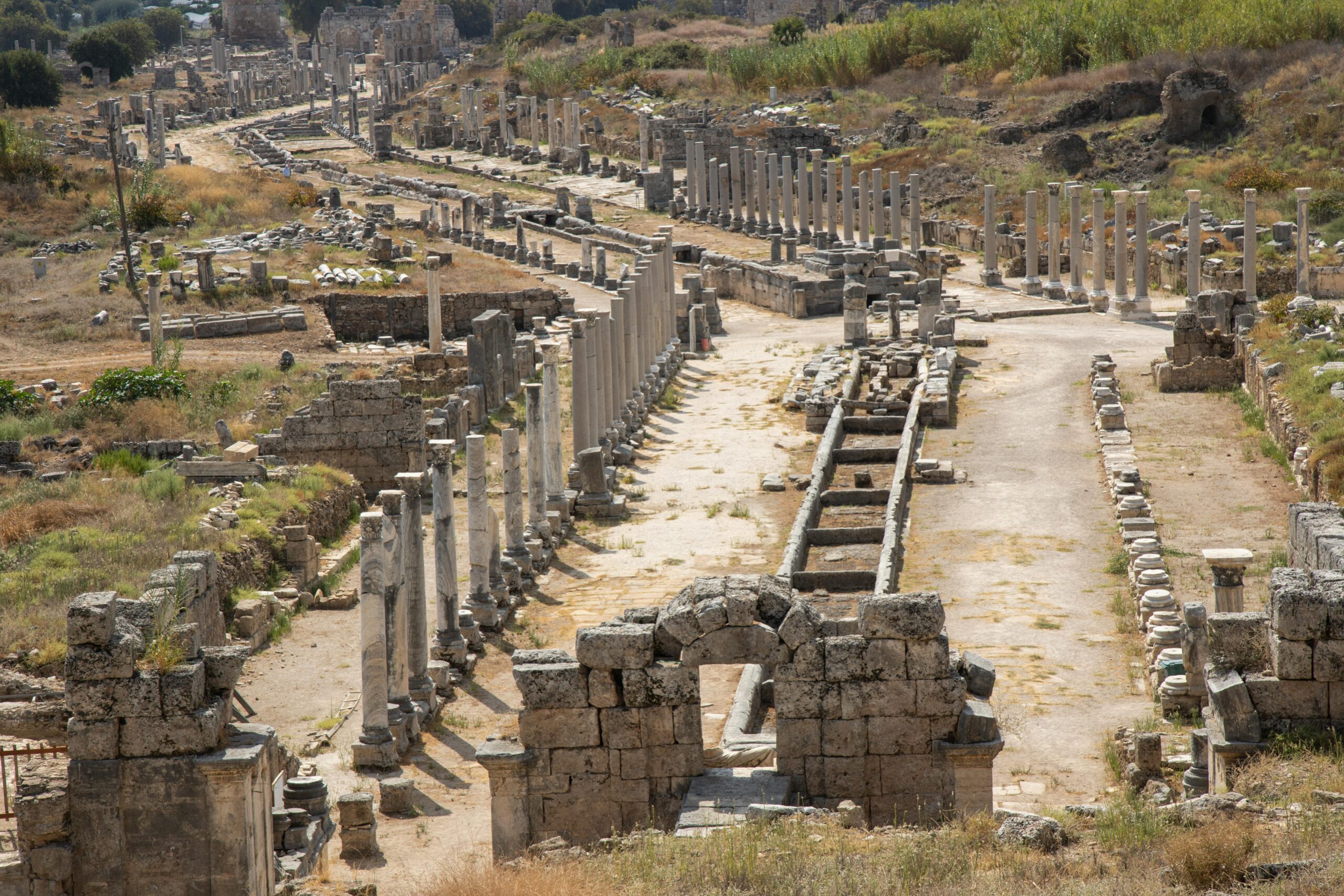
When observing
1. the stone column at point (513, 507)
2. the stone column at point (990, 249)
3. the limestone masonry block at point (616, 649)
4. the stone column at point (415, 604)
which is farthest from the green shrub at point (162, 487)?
the stone column at point (990, 249)

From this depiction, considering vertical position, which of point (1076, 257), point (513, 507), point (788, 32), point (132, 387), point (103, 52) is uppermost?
point (103, 52)

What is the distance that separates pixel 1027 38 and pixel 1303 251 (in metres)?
35.4

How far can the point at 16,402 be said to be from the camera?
30656 mm

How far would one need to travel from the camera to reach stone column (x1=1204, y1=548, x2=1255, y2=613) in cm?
1645

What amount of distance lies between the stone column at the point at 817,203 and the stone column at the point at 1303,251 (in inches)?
606

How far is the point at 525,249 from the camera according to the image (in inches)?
2036

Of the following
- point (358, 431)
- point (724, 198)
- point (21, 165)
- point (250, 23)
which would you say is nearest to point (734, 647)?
point (358, 431)

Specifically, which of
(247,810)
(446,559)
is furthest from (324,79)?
(247,810)

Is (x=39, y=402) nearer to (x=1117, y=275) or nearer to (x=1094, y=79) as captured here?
(x=1117, y=275)

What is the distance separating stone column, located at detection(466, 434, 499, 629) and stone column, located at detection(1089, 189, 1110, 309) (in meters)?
21.8

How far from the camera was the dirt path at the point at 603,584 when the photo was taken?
15.6m

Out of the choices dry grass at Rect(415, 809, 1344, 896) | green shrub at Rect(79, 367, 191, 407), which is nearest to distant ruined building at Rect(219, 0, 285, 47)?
green shrub at Rect(79, 367, 191, 407)

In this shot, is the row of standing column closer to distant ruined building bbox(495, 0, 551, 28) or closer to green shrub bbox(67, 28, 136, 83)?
green shrub bbox(67, 28, 136, 83)

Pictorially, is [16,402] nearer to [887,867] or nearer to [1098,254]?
[1098,254]
